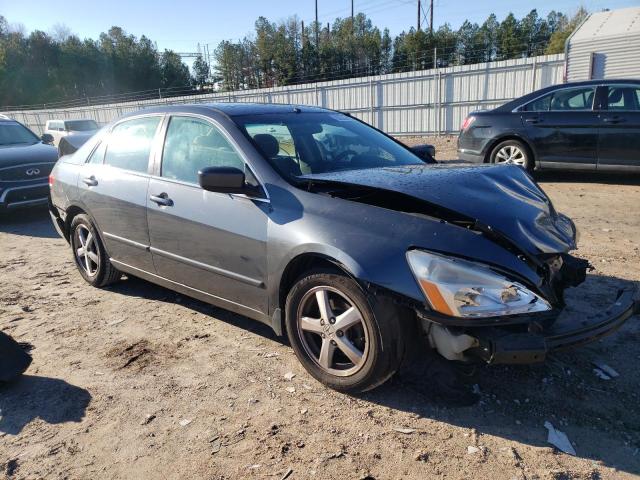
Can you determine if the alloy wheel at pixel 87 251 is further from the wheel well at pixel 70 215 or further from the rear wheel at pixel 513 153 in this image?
the rear wheel at pixel 513 153

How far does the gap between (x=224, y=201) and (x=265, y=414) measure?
4.54 feet

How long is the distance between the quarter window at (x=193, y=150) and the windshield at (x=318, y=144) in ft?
0.63

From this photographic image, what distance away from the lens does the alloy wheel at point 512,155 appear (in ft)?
28.5

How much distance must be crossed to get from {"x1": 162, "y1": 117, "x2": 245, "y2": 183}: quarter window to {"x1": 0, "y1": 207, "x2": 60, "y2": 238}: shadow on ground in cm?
436

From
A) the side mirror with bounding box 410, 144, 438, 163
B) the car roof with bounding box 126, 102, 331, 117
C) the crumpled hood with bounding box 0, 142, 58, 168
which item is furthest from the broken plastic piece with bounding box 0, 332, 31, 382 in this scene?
the crumpled hood with bounding box 0, 142, 58, 168

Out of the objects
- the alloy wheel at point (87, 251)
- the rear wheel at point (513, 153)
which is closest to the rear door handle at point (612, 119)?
the rear wheel at point (513, 153)

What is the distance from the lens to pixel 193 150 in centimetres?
373

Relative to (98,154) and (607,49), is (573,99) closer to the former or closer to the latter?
(98,154)

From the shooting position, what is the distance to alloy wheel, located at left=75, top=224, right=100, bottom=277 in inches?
188

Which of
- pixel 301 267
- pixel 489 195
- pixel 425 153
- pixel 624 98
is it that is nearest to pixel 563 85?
pixel 624 98

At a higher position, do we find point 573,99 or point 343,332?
point 573,99

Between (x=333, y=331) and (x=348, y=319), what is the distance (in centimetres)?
14

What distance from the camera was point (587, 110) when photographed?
8102 mm

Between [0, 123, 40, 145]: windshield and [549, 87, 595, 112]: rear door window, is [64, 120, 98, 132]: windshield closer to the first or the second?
[0, 123, 40, 145]: windshield
